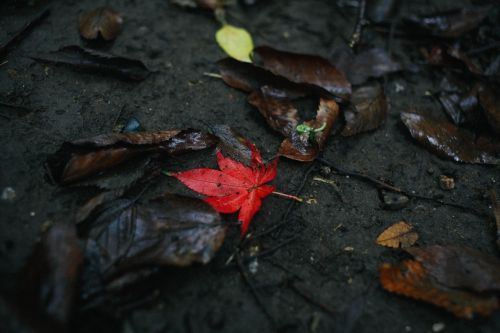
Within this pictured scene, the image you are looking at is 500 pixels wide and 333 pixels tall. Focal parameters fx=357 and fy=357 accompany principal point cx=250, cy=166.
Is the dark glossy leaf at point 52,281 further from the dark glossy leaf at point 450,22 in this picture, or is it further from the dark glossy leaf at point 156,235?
the dark glossy leaf at point 450,22

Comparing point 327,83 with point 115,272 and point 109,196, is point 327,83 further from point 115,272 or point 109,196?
point 115,272

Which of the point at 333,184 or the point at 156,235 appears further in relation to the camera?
the point at 333,184

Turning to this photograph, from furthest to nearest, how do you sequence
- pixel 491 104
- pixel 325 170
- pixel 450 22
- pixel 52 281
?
pixel 450 22 < pixel 491 104 < pixel 325 170 < pixel 52 281

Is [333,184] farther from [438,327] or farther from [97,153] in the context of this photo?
[97,153]

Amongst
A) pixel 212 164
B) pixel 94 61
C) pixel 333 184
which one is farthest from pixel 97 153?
pixel 333 184

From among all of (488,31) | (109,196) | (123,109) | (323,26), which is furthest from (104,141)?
(488,31)

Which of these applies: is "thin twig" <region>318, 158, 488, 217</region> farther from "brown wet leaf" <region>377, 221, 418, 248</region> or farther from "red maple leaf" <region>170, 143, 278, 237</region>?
"red maple leaf" <region>170, 143, 278, 237</region>

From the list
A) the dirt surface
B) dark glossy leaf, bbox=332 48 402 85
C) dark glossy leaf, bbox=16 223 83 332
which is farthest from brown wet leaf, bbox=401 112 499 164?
dark glossy leaf, bbox=16 223 83 332
